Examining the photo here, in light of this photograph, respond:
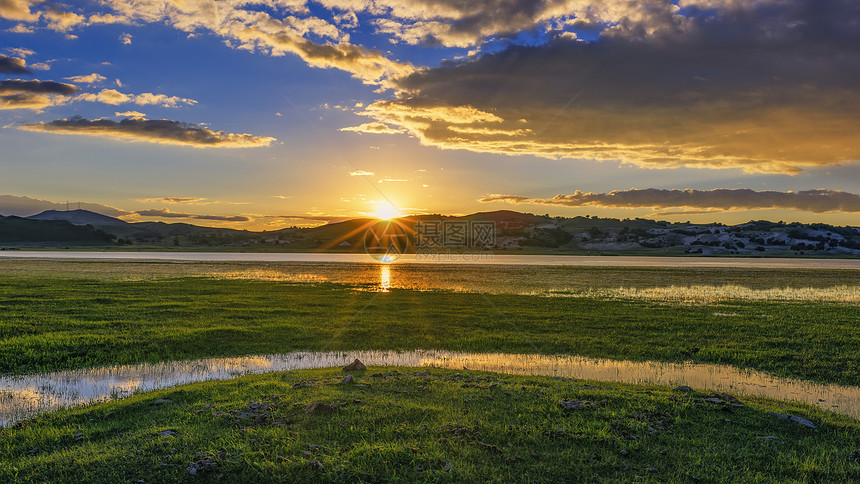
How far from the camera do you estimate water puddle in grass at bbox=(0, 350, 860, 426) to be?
14961 mm

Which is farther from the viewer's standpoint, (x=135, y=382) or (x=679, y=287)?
(x=679, y=287)

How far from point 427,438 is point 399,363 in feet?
32.9

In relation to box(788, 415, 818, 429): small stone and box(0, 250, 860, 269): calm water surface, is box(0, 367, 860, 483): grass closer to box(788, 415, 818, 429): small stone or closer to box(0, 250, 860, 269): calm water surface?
box(788, 415, 818, 429): small stone

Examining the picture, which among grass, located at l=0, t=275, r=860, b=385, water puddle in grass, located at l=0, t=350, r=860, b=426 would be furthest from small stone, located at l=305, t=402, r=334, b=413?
grass, located at l=0, t=275, r=860, b=385

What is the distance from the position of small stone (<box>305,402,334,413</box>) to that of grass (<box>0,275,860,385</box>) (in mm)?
11260

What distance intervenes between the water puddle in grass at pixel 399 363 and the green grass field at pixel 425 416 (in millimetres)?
1266

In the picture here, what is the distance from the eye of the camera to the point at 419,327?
27.5 meters

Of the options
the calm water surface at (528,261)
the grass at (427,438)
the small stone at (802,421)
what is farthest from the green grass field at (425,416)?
the calm water surface at (528,261)

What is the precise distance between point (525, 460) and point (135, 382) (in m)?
15.1

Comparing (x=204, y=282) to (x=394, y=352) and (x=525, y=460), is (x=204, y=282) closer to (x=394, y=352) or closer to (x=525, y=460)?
(x=394, y=352)

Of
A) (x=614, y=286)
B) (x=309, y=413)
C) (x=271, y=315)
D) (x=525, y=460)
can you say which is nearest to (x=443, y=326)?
(x=271, y=315)

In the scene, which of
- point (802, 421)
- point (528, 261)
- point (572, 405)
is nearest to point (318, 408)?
point (572, 405)

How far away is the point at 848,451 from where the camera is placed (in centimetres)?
1021

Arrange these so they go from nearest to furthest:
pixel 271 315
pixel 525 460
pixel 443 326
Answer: pixel 525 460 → pixel 443 326 → pixel 271 315
